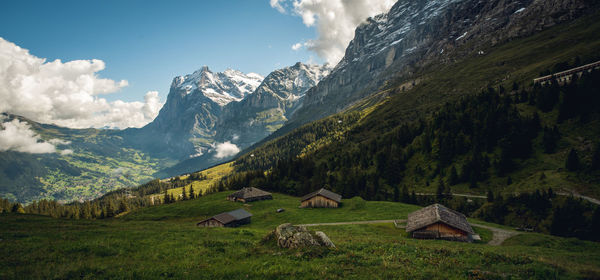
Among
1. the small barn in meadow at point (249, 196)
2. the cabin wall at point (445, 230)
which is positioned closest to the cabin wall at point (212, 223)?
the small barn in meadow at point (249, 196)

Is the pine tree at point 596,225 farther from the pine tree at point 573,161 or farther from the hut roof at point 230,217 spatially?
the hut roof at point 230,217

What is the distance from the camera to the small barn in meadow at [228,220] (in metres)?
55.5

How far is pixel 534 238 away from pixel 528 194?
18121 millimetres

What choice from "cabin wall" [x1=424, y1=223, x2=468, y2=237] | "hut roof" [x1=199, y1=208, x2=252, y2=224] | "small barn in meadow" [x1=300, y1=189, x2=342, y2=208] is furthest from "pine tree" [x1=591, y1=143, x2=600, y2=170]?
"hut roof" [x1=199, y1=208, x2=252, y2=224]

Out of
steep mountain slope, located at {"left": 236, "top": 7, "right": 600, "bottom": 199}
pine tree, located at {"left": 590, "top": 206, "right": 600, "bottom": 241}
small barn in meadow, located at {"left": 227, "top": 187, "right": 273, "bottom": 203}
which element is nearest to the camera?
pine tree, located at {"left": 590, "top": 206, "right": 600, "bottom": 241}

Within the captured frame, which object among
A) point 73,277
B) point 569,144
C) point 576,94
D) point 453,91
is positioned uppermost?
point 453,91

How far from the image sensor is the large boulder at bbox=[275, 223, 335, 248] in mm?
19516

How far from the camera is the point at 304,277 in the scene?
45.6ft

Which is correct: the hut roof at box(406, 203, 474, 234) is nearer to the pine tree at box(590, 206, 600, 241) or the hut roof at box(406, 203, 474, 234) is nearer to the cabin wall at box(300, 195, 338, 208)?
the pine tree at box(590, 206, 600, 241)

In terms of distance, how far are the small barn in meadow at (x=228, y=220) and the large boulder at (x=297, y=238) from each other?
122 ft

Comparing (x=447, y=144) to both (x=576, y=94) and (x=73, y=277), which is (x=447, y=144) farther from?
(x=73, y=277)

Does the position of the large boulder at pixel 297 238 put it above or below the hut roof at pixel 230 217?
above

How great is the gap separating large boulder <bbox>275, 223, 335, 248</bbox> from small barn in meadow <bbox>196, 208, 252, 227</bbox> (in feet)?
122

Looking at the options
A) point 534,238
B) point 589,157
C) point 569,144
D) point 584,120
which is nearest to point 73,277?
point 534,238
